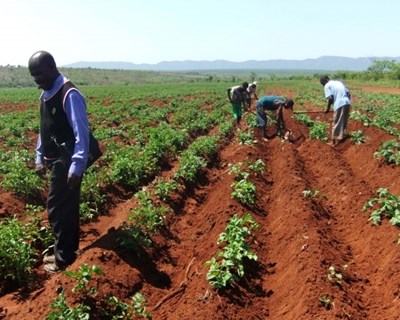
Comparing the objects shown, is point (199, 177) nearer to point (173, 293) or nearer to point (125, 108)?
point (173, 293)

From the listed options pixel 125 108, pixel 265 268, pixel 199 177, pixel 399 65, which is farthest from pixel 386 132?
pixel 399 65

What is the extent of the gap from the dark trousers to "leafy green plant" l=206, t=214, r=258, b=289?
1795 millimetres

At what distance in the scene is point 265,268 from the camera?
18.0 feet

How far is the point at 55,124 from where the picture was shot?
497cm

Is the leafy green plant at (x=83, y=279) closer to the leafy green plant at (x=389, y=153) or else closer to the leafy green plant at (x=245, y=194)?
the leafy green plant at (x=245, y=194)

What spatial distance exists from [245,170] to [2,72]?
329ft

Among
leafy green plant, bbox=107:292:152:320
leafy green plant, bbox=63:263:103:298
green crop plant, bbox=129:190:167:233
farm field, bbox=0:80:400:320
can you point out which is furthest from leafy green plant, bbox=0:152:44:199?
leafy green plant, bbox=107:292:152:320

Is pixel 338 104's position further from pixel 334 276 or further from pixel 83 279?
pixel 83 279

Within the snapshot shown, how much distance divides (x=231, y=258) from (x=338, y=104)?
832 centimetres

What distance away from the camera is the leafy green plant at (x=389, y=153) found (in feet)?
30.8

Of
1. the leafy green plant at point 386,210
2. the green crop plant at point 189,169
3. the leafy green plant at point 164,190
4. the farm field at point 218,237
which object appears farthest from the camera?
the green crop plant at point 189,169

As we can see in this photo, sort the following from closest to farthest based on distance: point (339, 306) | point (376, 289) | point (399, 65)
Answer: point (339, 306), point (376, 289), point (399, 65)

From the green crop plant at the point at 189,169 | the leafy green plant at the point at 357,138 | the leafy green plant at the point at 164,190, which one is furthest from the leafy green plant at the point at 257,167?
the leafy green plant at the point at 357,138

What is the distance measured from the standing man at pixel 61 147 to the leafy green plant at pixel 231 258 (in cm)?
182
